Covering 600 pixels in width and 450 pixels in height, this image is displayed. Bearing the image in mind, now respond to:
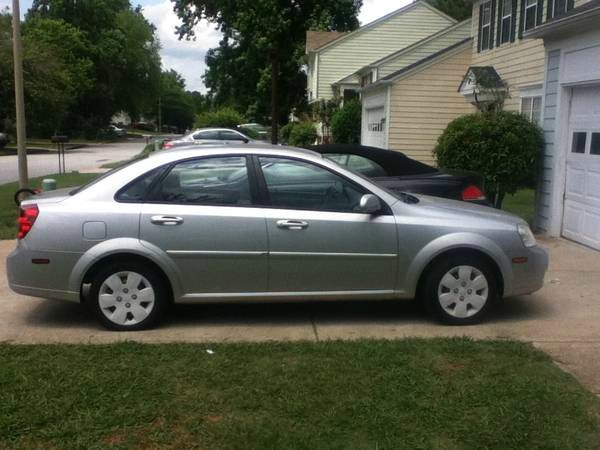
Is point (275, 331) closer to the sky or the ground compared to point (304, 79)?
closer to the ground

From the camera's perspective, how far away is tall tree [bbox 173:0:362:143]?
3481 centimetres

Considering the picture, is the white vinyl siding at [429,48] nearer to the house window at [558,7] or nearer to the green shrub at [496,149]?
the house window at [558,7]

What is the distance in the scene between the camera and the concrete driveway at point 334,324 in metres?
5.39

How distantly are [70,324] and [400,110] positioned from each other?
14.7 m

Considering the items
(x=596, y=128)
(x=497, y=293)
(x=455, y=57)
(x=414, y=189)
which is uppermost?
(x=455, y=57)

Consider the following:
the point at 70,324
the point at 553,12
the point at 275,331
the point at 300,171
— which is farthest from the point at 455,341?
the point at 553,12

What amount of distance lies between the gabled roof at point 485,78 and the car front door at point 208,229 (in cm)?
1161

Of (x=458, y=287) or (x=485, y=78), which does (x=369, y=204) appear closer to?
(x=458, y=287)

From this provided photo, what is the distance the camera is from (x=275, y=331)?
221 inches

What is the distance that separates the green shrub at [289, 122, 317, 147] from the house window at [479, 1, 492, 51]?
13.6 meters

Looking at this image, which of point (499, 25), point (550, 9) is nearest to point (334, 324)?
point (550, 9)

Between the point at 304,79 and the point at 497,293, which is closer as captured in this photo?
the point at 497,293

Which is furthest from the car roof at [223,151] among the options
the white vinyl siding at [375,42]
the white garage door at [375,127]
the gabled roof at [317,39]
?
the gabled roof at [317,39]

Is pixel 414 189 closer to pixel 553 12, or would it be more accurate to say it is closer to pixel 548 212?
pixel 548 212
